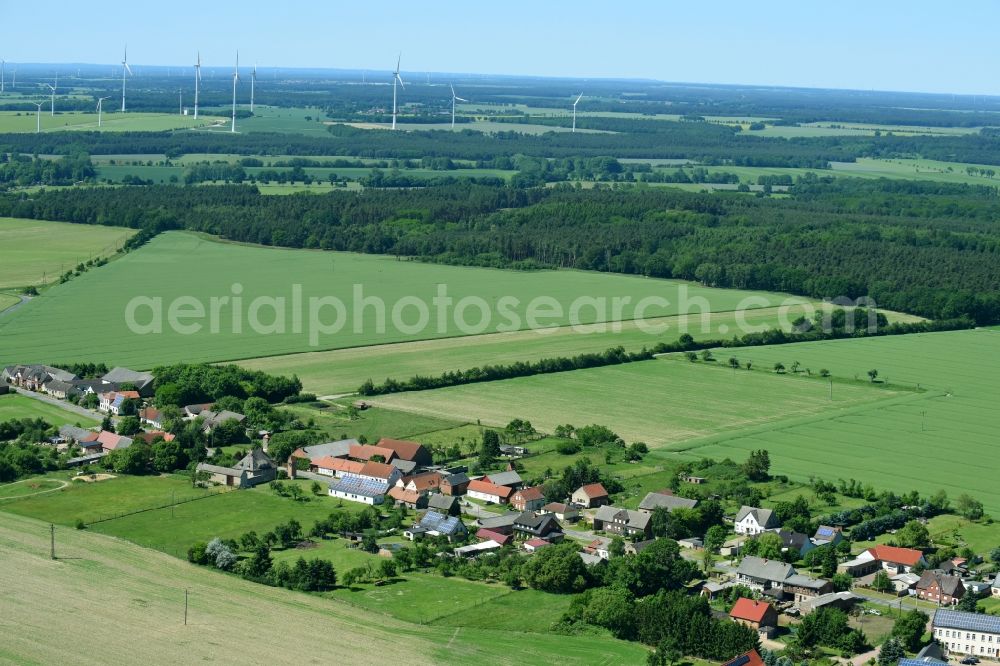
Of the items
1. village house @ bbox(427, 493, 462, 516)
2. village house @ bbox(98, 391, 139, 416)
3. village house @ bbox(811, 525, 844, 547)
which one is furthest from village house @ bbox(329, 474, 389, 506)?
village house @ bbox(811, 525, 844, 547)

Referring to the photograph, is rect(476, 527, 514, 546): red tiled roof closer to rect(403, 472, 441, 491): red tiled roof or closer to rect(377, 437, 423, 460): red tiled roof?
rect(403, 472, 441, 491): red tiled roof

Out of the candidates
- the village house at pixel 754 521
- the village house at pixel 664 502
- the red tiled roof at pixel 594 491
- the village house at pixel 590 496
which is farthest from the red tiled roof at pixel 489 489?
the village house at pixel 754 521

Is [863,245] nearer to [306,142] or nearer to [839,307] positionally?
[839,307]

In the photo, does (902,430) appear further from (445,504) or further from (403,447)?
(445,504)

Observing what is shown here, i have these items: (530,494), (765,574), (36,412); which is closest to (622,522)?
(530,494)

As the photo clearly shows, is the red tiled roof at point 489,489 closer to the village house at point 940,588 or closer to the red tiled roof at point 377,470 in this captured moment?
the red tiled roof at point 377,470

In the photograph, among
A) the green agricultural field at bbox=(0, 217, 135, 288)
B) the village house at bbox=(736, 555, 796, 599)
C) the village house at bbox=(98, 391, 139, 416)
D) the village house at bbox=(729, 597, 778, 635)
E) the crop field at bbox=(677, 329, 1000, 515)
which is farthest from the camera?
the green agricultural field at bbox=(0, 217, 135, 288)

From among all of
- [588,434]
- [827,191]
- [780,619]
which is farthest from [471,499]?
[827,191]
